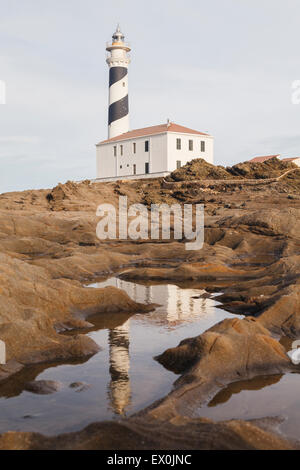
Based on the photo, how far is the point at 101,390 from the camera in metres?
6.00

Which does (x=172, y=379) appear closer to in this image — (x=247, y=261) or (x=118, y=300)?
(x=118, y=300)

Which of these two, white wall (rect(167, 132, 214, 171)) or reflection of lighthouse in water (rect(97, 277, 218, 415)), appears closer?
reflection of lighthouse in water (rect(97, 277, 218, 415))

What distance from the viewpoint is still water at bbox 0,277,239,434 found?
5.23 m

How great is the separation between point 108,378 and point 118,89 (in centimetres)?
4777

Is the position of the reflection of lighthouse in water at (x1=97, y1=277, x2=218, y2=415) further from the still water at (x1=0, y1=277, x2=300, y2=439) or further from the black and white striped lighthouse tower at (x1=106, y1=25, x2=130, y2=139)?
the black and white striped lighthouse tower at (x1=106, y1=25, x2=130, y2=139)

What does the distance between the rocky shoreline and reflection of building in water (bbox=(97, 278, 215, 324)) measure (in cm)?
45

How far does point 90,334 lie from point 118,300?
191cm

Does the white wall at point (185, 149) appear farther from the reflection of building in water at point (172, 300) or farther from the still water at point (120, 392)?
the still water at point (120, 392)

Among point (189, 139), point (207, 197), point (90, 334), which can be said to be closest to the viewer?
point (90, 334)

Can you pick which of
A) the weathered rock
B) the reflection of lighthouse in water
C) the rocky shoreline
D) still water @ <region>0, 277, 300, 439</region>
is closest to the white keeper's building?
the rocky shoreline

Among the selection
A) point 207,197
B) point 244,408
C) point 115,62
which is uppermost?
point 115,62

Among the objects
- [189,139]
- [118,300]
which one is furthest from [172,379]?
[189,139]

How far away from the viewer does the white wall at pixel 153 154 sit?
44500mm

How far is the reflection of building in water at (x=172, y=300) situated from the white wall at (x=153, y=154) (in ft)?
100
